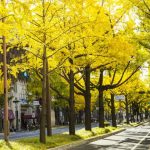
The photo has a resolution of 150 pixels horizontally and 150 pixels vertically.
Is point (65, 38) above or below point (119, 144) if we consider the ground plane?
above

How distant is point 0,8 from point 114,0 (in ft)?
58.1

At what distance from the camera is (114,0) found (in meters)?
32.0

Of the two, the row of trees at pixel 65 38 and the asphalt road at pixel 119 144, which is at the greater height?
the row of trees at pixel 65 38

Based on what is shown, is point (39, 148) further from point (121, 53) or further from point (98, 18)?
point (121, 53)

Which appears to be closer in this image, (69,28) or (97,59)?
(69,28)

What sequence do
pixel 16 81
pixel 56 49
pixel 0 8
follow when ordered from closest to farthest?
pixel 0 8, pixel 56 49, pixel 16 81

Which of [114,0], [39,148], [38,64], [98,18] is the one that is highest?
[114,0]

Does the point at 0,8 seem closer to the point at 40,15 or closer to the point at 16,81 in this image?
the point at 40,15

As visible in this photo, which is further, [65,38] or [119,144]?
[119,144]

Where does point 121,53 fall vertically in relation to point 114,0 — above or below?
below

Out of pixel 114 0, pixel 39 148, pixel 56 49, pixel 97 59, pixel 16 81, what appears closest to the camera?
pixel 39 148

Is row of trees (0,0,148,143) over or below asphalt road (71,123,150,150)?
over

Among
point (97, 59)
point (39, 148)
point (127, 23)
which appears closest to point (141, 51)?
point (127, 23)

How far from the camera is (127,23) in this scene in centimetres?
3250
